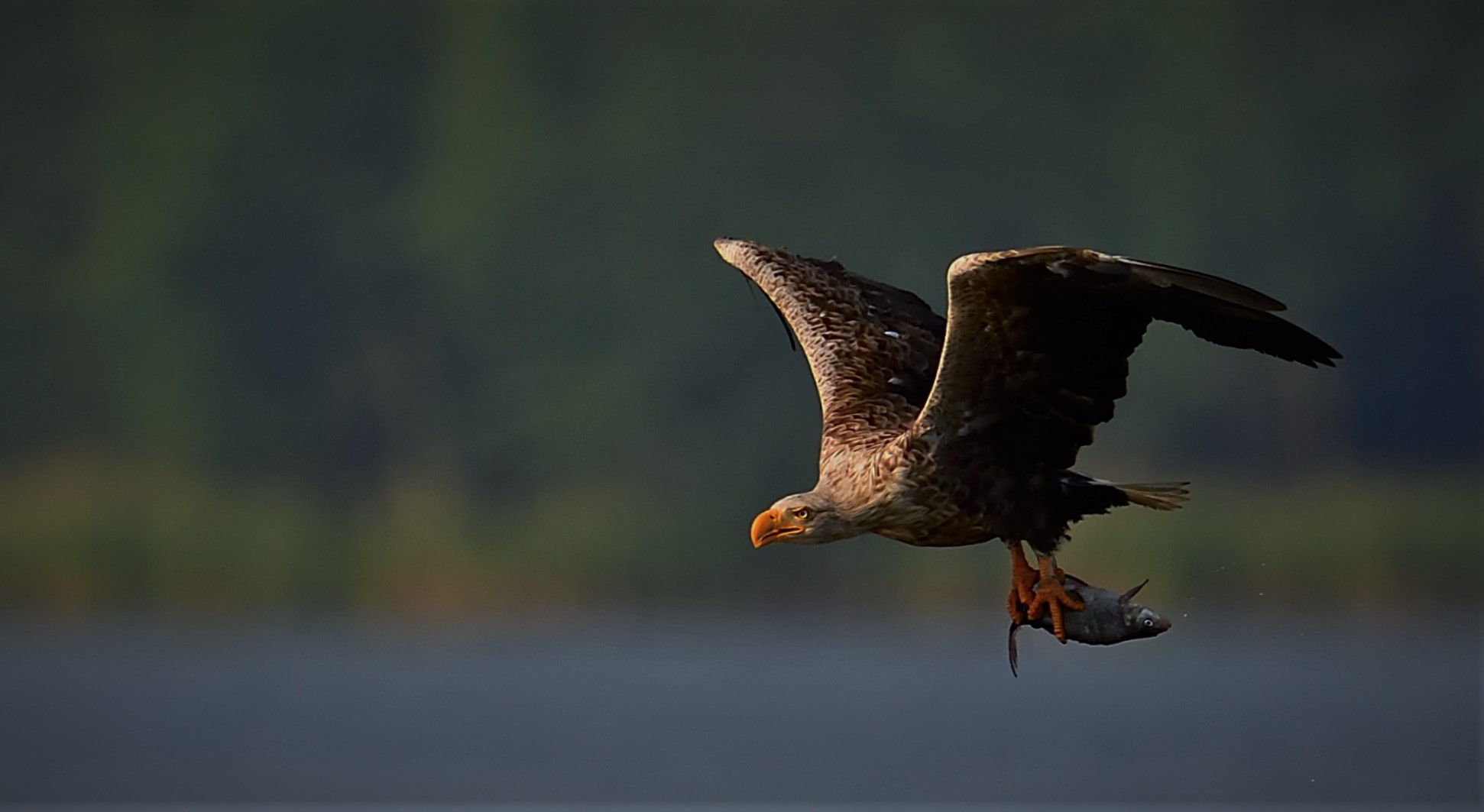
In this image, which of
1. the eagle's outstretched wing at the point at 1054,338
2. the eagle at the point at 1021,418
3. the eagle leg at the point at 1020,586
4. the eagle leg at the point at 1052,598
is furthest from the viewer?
the eagle leg at the point at 1020,586

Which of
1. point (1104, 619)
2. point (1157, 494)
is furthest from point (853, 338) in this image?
point (1104, 619)

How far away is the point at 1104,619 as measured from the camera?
9234mm

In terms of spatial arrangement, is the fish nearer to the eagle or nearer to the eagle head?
the eagle

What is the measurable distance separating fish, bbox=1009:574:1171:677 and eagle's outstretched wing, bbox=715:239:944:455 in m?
1.01

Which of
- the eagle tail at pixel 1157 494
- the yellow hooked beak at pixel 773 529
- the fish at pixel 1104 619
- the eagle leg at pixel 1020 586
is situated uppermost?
the eagle tail at pixel 1157 494

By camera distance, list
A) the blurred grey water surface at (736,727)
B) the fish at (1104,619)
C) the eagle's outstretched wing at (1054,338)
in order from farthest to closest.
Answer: the blurred grey water surface at (736,727), the fish at (1104,619), the eagle's outstretched wing at (1054,338)

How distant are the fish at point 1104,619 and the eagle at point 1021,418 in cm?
6

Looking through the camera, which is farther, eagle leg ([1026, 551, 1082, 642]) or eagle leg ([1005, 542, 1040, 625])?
eagle leg ([1005, 542, 1040, 625])

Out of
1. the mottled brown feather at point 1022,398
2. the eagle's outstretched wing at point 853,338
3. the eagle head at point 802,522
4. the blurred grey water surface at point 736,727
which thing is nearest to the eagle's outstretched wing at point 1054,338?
the mottled brown feather at point 1022,398

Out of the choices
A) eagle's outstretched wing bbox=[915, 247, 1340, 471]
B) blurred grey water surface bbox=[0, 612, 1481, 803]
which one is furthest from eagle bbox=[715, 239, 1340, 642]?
blurred grey water surface bbox=[0, 612, 1481, 803]

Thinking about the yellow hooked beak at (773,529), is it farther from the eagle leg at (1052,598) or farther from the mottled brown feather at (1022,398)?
the eagle leg at (1052,598)

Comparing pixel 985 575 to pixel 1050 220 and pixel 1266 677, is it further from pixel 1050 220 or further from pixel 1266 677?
pixel 1050 220

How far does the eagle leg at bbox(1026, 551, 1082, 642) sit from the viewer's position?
938 centimetres

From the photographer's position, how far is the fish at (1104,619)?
29.7 ft
